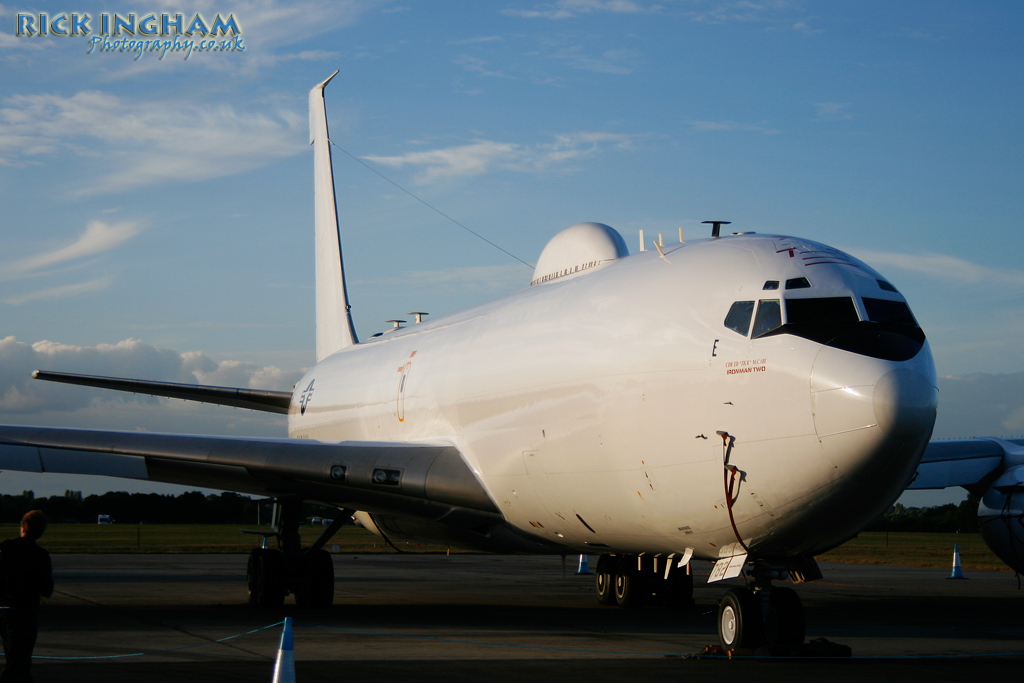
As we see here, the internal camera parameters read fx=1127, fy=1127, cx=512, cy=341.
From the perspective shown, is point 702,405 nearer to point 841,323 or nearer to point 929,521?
point 841,323

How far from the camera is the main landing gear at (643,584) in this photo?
17.3m

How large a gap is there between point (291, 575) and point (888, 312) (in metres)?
10.7

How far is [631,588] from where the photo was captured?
17312mm

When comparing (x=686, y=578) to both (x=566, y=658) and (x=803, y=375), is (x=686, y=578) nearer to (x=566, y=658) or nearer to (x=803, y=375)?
(x=566, y=658)

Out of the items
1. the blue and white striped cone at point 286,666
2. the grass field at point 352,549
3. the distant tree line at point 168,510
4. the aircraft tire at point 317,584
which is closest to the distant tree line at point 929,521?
the distant tree line at point 168,510

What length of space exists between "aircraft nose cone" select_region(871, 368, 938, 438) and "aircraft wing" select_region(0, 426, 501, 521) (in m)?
6.14

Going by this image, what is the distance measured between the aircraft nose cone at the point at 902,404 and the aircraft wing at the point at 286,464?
6.14 meters

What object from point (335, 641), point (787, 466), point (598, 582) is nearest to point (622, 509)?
point (787, 466)

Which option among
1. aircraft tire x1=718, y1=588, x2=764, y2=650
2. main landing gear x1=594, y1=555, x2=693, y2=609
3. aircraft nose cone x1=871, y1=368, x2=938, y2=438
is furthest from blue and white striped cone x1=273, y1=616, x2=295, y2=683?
main landing gear x1=594, y1=555, x2=693, y2=609

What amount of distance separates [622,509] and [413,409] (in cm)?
574

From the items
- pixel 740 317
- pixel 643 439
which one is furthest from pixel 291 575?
pixel 740 317

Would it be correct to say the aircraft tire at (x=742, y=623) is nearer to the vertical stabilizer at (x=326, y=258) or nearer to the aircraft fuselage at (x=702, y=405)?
the aircraft fuselage at (x=702, y=405)

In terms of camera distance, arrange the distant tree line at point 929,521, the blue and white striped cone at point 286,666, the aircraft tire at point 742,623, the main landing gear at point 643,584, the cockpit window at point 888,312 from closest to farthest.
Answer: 1. the blue and white striped cone at point 286,666
2. the cockpit window at point 888,312
3. the aircraft tire at point 742,623
4. the main landing gear at point 643,584
5. the distant tree line at point 929,521

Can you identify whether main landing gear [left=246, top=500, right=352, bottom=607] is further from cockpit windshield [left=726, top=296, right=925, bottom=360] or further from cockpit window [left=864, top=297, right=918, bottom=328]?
cockpit window [left=864, top=297, right=918, bottom=328]
